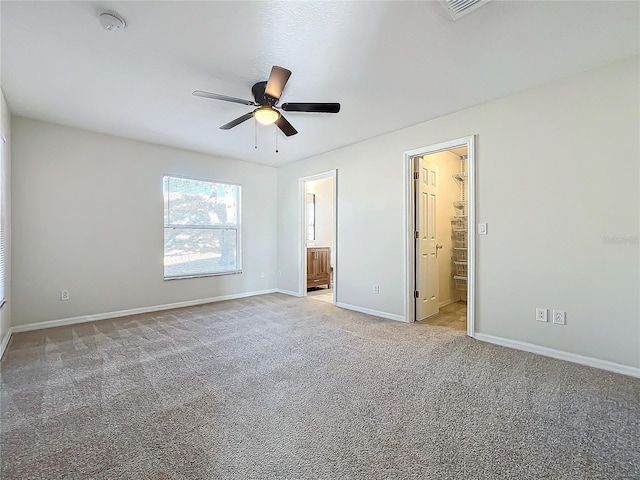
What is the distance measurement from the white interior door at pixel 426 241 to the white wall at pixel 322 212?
3.20 m

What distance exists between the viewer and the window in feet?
15.9

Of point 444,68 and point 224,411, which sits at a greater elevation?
point 444,68

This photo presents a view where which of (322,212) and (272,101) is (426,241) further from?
(322,212)

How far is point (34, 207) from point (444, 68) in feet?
15.8

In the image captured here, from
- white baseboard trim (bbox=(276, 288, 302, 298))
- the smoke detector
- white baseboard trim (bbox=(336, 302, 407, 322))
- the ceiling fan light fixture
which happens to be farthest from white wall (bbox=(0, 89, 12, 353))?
white baseboard trim (bbox=(336, 302, 407, 322))

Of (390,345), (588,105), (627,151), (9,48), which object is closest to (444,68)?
(588,105)

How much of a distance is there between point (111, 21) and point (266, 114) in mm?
1236

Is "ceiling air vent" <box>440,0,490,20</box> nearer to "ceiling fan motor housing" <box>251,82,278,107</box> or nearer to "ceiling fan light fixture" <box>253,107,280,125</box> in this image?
"ceiling fan motor housing" <box>251,82,278,107</box>

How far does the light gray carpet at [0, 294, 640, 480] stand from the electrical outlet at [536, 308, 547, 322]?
0.37 metres

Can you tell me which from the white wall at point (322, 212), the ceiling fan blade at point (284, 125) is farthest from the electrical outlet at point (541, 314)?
the white wall at point (322, 212)

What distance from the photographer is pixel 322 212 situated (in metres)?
7.39

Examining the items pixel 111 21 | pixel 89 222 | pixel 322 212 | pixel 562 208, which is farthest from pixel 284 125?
pixel 322 212

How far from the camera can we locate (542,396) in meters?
2.13

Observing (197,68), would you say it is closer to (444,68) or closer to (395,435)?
(444,68)
